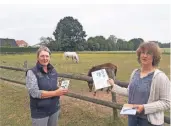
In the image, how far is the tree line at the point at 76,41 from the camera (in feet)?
196

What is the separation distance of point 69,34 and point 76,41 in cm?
329

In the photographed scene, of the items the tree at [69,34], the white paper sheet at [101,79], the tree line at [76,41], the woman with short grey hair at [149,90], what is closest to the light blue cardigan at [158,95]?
the woman with short grey hair at [149,90]

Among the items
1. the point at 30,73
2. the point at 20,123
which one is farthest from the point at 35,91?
the point at 20,123

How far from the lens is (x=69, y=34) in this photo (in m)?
63.5

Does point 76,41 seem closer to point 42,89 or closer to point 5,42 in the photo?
point 5,42

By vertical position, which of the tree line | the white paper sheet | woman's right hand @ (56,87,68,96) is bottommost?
woman's right hand @ (56,87,68,96)

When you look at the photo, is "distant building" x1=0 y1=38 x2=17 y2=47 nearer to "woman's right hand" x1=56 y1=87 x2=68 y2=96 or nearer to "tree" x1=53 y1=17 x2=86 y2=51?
"tree" x1=53 y1=17 x2=86 y2=51

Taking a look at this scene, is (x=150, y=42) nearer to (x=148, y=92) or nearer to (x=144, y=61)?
(x=144, y=61)

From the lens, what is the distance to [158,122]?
243cm

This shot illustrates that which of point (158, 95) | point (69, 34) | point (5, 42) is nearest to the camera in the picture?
point (158, 95)

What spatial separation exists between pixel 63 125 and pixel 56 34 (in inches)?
2410

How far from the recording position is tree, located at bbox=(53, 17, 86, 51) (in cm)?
5994

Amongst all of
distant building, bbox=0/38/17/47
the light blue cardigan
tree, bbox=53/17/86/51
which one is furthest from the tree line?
the light blue cardigan

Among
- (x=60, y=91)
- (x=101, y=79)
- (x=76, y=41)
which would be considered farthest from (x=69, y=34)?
(x=101, y=79)
